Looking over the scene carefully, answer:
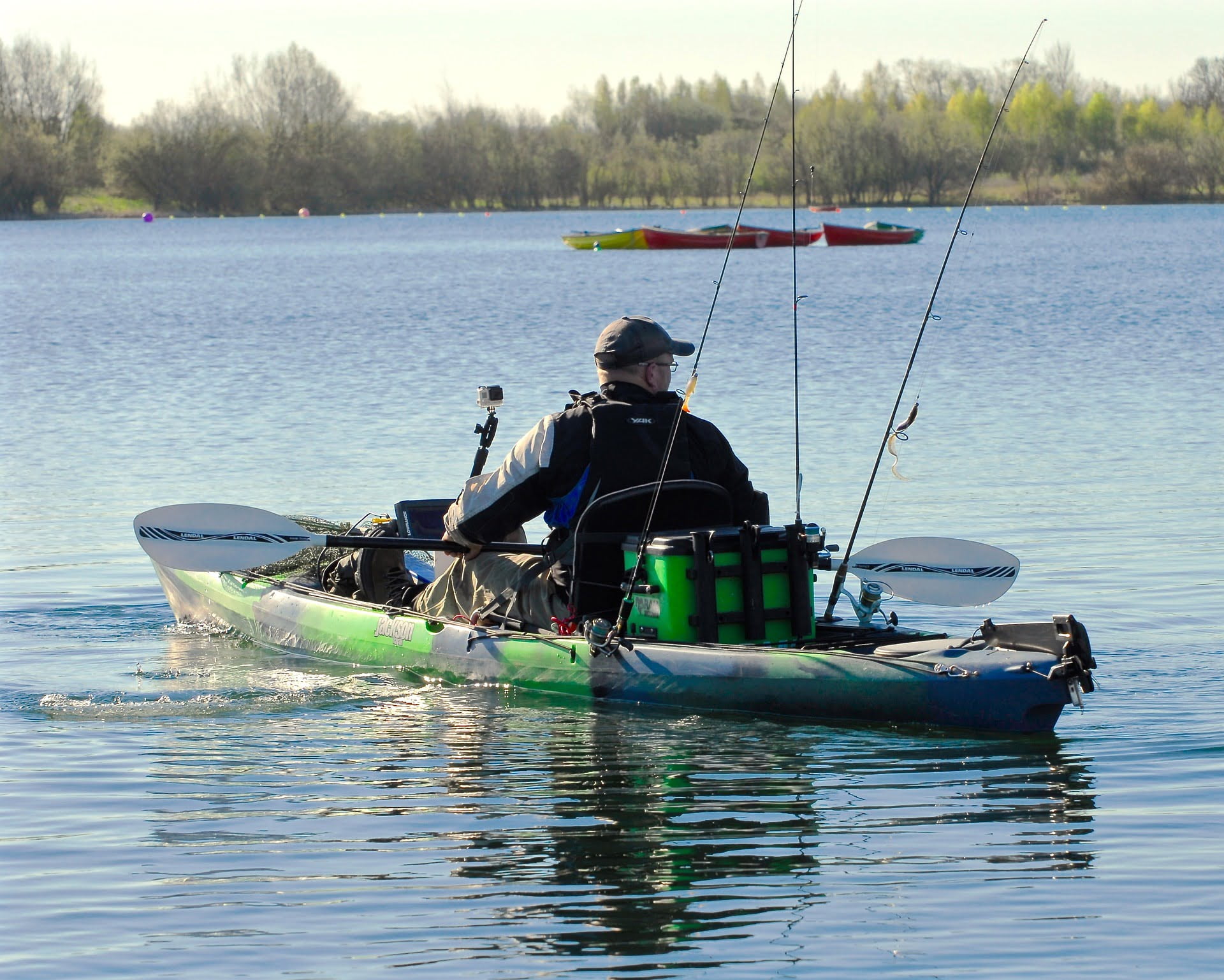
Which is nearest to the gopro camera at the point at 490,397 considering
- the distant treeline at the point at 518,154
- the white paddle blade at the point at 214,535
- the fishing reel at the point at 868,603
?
the white paddle blade at the point at 214,535

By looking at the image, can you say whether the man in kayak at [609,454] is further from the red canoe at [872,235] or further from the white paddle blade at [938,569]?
the red canoe at [872,235]

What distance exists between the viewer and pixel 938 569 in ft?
23.1

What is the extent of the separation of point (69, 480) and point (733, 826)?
9399 mm

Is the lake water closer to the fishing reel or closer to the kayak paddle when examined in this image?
the kayak paddle

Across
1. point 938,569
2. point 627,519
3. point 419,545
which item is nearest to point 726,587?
point 627,519

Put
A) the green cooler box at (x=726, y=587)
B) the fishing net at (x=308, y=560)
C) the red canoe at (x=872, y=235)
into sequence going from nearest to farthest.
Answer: the green cooler box at (x=726, y=587)
the fishing net at (x=308, y=560)
the red canoe at (x=872, y=235)

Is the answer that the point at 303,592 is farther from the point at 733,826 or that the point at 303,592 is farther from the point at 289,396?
the point at 289,396

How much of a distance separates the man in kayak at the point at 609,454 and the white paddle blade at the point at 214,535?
1.30 m

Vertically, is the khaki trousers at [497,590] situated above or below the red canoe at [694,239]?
below

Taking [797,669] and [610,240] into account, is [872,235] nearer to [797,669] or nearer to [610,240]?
[610,240]

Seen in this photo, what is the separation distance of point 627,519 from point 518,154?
92.2 m

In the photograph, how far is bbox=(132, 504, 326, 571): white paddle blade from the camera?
8008 mm

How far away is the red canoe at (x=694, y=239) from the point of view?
182 feet

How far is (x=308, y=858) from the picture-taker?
536 centimetres
